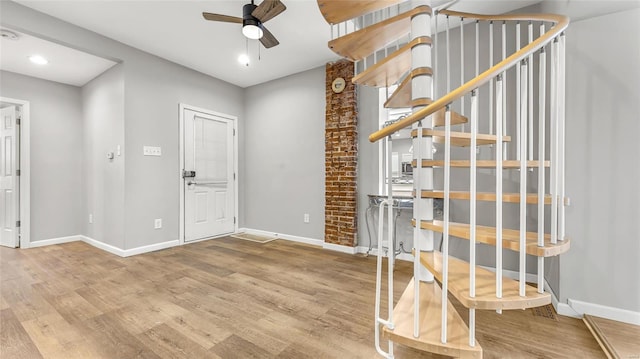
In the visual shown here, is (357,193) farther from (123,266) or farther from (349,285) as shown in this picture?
(123,266)

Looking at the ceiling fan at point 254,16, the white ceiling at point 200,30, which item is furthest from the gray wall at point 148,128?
the ceiling fan at point 254,16

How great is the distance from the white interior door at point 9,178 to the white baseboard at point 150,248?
2.03m

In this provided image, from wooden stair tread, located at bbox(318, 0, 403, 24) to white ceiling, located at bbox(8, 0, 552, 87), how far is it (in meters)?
0.71

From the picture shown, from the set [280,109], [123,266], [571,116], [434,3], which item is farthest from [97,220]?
[571,116]

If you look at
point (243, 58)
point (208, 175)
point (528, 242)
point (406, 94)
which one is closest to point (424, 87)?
point (406, 94)

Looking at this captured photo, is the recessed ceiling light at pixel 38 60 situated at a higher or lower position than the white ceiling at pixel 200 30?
lower

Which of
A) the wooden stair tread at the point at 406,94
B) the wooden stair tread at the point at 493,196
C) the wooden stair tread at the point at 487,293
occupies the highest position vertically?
the wooden stair tread at the point at 406,94

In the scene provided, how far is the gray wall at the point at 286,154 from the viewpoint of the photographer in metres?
3.91

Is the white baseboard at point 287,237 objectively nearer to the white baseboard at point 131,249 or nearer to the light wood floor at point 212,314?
the light wood floor at point 212,314

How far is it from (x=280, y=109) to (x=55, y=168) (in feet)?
11.9

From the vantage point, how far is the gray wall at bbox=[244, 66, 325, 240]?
154 inches

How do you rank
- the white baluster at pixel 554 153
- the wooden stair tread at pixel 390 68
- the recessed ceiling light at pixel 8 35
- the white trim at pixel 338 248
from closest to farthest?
the white baluster at pixel 554 153, the wooden stair tread at pixel 390 68, the recessed ceiling light at pixel 8 35, the white trim at pixel 338 248

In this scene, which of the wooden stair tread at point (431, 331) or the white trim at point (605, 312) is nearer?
the wooden stair tread at point (431, 331)

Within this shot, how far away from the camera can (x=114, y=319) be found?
6.18ft
